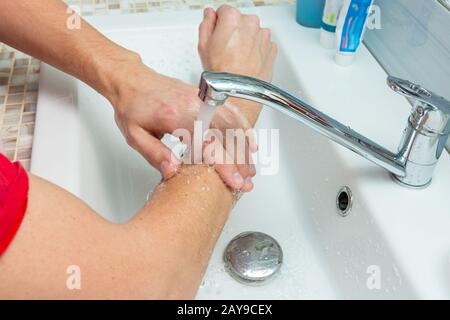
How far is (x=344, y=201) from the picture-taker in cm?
54

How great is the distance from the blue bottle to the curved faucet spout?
318 mm

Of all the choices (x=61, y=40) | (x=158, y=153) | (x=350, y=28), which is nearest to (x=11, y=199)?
(x=158, y=153)

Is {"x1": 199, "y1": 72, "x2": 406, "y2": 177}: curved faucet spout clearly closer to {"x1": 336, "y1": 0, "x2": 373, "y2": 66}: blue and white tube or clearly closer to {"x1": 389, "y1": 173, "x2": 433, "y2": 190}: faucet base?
{"x1": 389, "y1": 173, "x2": 433, "y2": 190}: faucet base

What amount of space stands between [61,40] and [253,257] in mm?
347

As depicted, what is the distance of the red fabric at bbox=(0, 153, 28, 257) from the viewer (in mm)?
301

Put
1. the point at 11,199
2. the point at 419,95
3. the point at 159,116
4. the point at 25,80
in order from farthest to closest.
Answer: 1. the point at 25,80
2. the point at 159,116
3. the point at 419,95
4. the point at 11,199

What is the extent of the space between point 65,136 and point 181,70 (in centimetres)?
29

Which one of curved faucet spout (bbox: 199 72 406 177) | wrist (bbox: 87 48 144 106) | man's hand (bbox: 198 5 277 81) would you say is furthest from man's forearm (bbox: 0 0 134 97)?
curved faucet spout (bbox: 199 72 406 177)

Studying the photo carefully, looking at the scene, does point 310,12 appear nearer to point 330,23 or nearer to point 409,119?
point 330,23

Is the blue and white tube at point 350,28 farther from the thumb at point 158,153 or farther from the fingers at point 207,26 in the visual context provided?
the thumb at point 158,153

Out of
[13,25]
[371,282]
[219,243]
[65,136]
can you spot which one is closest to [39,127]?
[65,136]

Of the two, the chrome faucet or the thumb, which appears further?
the thumb

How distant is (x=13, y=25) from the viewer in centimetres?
58
